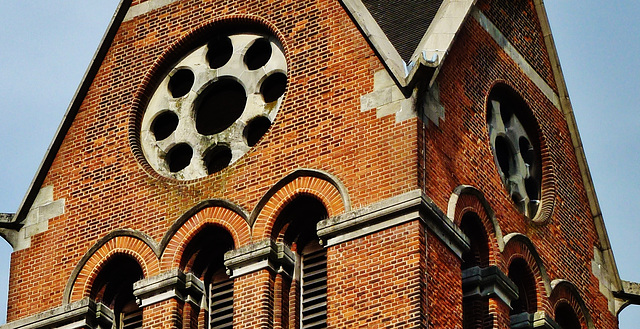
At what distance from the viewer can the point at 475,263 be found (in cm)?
3316

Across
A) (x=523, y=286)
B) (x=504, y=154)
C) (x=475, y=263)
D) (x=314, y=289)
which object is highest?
(x=504, y=154)

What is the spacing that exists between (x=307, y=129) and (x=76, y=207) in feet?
12.4

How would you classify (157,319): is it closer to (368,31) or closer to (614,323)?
(368,31)

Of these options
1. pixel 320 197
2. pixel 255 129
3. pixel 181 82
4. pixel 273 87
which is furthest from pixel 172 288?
pixel 181 82

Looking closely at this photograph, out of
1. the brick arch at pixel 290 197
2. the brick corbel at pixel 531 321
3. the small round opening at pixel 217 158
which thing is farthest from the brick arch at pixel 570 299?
the small round opening at pixel 217 158

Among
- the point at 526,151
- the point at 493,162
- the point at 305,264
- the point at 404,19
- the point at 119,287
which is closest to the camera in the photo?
the point at 305,264

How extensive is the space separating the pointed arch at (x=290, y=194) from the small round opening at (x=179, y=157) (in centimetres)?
205

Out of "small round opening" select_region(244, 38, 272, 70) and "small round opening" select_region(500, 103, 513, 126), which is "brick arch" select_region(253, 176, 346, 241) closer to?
"small round opening" select_region(244, 38, 272, 70)

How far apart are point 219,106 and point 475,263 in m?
4.61

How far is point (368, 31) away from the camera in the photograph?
110 ft

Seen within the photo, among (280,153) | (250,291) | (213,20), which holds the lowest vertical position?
(250,291)

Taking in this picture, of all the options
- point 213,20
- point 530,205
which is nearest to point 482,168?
point 530,205

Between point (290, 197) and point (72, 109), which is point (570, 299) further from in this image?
point (72, 109)

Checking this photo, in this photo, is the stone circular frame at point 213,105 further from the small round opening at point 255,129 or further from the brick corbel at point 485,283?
the brick corbel at point 485,283
